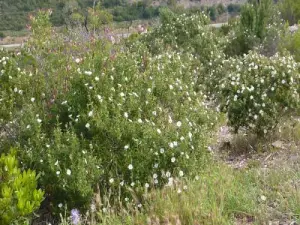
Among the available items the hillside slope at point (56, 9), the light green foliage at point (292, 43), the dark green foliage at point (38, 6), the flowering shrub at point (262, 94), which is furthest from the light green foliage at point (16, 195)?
the dark green foliage at point (38, 6)

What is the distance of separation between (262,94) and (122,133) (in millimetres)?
3146

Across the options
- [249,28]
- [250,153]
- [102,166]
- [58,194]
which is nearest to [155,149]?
[102,166]

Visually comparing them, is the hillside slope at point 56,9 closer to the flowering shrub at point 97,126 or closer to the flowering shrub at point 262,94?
the flowering shrub at point 262,94

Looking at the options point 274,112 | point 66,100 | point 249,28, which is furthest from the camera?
point 249,28

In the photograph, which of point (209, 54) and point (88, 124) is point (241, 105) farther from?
point (209, 54)

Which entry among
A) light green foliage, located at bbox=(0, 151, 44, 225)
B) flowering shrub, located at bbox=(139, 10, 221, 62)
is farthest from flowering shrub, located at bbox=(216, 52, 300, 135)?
flowering shrub, located at bbox=(139, 10, 221, 62)

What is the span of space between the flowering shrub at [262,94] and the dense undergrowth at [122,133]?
0.7 inches

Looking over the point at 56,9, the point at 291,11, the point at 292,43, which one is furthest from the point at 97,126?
the point at 56,9

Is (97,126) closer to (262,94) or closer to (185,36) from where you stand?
(262,94)

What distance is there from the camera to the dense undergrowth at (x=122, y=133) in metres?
4.20

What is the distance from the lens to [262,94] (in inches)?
301

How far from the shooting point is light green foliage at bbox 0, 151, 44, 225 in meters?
4.08

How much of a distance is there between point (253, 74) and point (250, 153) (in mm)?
1317

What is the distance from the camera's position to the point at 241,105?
7.73m
